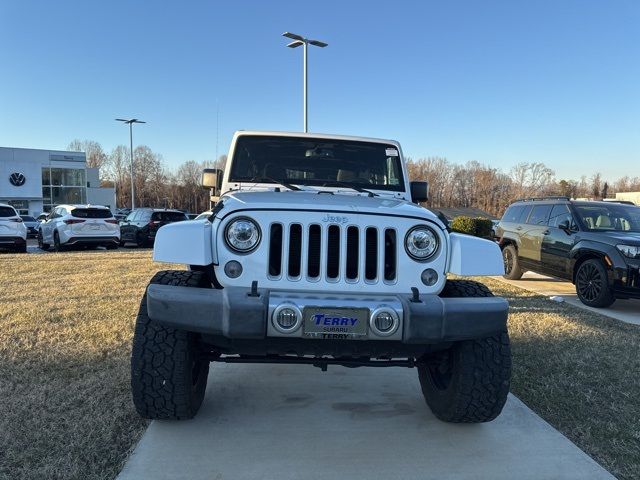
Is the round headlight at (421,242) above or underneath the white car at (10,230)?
above

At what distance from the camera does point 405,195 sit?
175 inches

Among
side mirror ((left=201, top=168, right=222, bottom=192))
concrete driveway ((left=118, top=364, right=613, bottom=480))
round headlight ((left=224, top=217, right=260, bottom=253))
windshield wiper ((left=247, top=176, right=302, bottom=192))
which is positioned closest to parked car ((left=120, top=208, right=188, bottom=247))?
side mirror ((left=201, top=168, right=222, bottom=192))

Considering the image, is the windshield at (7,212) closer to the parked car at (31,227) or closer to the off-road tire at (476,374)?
the parked car at (31,227)

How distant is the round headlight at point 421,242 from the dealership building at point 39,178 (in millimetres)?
45900

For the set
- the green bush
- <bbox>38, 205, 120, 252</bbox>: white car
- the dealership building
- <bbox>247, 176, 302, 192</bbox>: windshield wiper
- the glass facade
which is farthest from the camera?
the glass facade

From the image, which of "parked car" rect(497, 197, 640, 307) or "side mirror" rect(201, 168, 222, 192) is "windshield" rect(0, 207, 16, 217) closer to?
"side mirror" rect(201, 168, 222, 192)

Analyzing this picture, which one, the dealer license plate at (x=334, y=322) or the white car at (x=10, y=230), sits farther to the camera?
the white car at (x=10, y=230)

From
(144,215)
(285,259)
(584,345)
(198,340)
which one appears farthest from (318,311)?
(144,215)

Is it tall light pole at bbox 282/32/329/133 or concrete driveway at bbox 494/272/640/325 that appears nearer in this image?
concrete driveway at bbox 494/272/640/325

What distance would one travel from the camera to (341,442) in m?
3.15

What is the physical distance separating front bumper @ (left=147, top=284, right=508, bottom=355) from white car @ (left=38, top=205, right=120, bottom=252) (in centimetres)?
1470

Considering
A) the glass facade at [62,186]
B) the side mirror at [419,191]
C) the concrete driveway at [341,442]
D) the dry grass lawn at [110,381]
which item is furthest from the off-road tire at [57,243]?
the glass facade at [62,186]

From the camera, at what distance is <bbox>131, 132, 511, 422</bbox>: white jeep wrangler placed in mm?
2613

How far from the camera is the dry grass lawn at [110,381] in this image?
2947 mm
